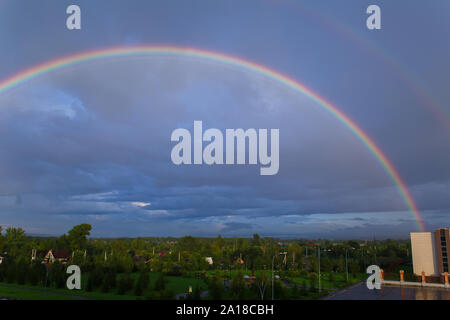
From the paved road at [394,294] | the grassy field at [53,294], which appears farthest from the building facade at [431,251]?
the grassy field at [53,294]

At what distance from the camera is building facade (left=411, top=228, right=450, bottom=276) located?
36.4 metres

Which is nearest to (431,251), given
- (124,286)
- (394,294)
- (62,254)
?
(394,294)

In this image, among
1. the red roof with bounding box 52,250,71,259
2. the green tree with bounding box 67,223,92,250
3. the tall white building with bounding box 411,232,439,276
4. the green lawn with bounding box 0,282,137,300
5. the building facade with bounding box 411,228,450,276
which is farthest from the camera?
the green tree with bounding box 67,223,92,250

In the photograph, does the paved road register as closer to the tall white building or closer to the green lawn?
the tall white building

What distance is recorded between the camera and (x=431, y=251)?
124ft

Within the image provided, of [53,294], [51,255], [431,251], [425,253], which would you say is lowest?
[53,294]

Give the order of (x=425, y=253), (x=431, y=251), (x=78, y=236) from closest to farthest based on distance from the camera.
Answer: (x=431, y=251)
(x=425, y=253)
(x=78, y=236)

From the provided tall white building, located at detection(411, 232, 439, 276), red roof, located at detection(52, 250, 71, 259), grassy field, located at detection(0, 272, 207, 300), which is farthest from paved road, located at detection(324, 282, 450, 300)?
red roof, located at detection(52, 250, 71, 259)

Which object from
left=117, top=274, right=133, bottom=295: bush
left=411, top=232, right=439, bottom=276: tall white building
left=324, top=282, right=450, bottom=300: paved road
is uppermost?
left=411, top=232, right=439, bottom=276: tall white building

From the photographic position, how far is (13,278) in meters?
35.2

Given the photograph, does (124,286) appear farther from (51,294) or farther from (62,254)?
(62,254)

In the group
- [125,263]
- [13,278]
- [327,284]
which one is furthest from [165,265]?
[327,284]
